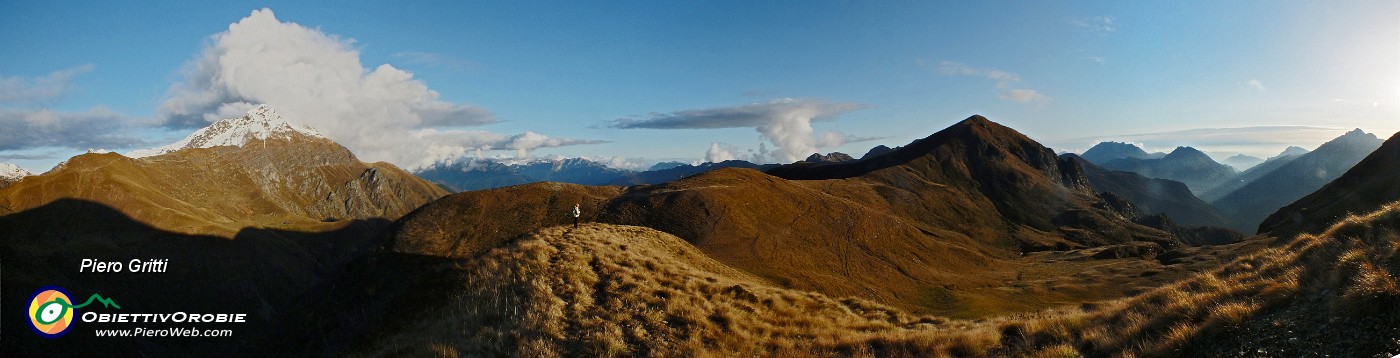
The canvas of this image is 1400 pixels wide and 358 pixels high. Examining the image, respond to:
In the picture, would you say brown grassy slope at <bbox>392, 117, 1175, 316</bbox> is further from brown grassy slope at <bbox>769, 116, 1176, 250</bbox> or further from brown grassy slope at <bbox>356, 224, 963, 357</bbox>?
brown grassy slope at <bbox>356, 224, 963, 357</bbox>

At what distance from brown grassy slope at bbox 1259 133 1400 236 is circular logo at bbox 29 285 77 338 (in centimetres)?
15546

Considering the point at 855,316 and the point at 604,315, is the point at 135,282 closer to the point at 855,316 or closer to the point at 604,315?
the point at 604,315

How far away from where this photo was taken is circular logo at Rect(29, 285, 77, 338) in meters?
37.0

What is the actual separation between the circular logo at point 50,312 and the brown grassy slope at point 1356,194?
155m

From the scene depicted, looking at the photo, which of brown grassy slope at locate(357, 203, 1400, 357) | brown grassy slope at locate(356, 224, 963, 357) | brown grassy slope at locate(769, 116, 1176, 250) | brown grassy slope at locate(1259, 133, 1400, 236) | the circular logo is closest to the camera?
brown grassy slope at locate(357, 203, 1400, 357)

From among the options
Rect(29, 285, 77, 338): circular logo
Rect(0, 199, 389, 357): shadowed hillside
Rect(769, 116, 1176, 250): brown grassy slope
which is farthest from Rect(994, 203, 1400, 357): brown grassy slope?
Rect(0, 199, 389, 357): shadowed hillside

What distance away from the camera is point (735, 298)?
70.9ft

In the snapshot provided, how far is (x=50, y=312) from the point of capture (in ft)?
126

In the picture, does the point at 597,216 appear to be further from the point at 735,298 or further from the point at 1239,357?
the point at 1239,357

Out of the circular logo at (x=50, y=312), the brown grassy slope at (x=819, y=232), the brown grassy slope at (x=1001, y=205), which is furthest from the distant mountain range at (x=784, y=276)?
the circular logo at (x=50, y=312)

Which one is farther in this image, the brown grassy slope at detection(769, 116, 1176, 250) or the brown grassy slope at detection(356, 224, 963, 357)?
the brown grassy slope at detection(769, 116, 1176, 250)

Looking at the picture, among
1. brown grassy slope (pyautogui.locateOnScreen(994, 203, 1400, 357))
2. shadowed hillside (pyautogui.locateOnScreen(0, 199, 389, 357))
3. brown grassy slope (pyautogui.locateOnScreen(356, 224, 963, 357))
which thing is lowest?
shadowed hillside (pyautogui.locateOnScreen(0, 199, 389, 357))

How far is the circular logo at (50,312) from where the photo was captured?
121 ft

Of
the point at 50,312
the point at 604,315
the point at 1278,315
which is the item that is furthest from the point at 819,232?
the point at 50,312
